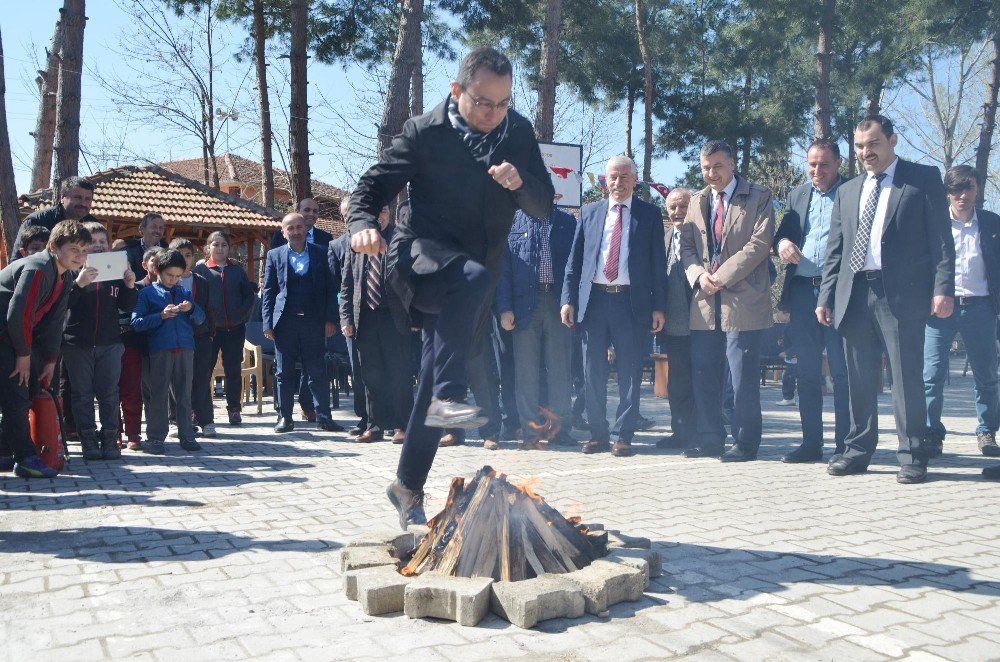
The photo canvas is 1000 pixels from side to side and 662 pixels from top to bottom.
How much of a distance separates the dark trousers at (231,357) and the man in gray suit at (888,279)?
649cm

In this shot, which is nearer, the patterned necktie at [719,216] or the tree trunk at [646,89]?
the patterned necktie at [719,216]

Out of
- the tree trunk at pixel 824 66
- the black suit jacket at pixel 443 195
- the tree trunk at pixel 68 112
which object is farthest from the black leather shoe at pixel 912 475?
the tree trunk at pixel 824 66

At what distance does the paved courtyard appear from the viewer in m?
3.14

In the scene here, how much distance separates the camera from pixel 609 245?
784cm

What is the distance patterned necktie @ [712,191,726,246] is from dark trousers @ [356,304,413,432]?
2990 mm

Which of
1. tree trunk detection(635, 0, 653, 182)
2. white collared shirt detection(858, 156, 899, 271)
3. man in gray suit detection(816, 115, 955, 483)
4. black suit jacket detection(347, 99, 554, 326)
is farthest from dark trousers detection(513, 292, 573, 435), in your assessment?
tree trunk detection(635, 0, 653, 182)

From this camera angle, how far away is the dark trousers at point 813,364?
7.16 m

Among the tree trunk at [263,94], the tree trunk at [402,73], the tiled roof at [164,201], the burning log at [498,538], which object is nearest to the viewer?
the burning log at [498,538]

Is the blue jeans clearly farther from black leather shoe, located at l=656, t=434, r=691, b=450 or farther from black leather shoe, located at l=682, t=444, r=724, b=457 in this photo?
black leather shoe, located at l=656, t=434, r=691, b=450

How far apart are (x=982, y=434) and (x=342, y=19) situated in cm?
1971

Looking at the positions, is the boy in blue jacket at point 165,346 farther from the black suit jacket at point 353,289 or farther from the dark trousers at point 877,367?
the dark trousers at point 877,367

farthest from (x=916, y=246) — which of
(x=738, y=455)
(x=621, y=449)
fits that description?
(x=621, y=449)

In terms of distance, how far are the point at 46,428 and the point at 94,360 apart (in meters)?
0.98

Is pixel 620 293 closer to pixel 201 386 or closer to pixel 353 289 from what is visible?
pixel 353 289
